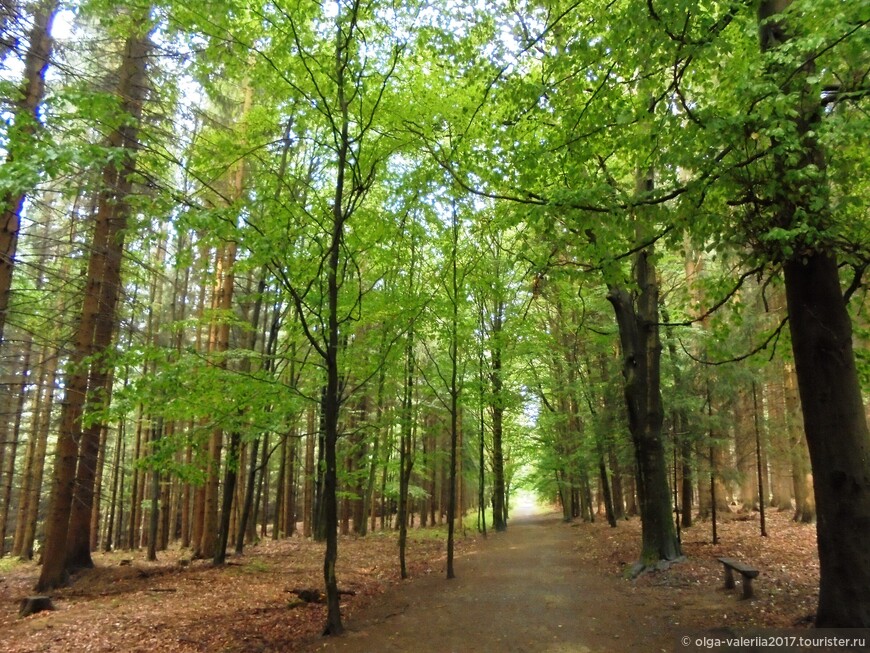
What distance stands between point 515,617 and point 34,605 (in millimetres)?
7465

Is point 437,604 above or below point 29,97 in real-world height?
below

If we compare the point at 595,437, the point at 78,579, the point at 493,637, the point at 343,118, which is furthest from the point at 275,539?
the point at 343,118

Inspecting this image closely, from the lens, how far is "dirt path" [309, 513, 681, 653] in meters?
6.34

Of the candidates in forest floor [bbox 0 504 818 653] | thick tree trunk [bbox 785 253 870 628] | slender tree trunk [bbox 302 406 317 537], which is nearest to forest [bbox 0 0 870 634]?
thick tree trunk [bbox 785 253 870 628]

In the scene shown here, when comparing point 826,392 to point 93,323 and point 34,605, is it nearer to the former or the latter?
point 34,605

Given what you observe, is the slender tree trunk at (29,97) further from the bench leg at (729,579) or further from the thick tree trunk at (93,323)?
the bench leg at (729,579)

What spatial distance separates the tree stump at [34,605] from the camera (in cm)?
832

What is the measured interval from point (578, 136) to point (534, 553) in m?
12.1

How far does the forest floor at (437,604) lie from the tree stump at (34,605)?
202 millimetres

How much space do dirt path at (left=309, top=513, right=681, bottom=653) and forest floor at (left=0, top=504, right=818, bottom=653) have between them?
Answer: 0.08ft

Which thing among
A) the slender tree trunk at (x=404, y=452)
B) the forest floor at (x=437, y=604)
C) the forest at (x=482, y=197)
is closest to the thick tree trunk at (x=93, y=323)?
the forest at (x=482, y=197)

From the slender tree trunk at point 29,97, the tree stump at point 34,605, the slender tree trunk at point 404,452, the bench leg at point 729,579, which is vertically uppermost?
the slender tree trunk at point 29,97

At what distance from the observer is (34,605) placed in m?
8.41

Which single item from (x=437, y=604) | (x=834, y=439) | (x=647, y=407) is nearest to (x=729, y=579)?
(x=647, y=407)
